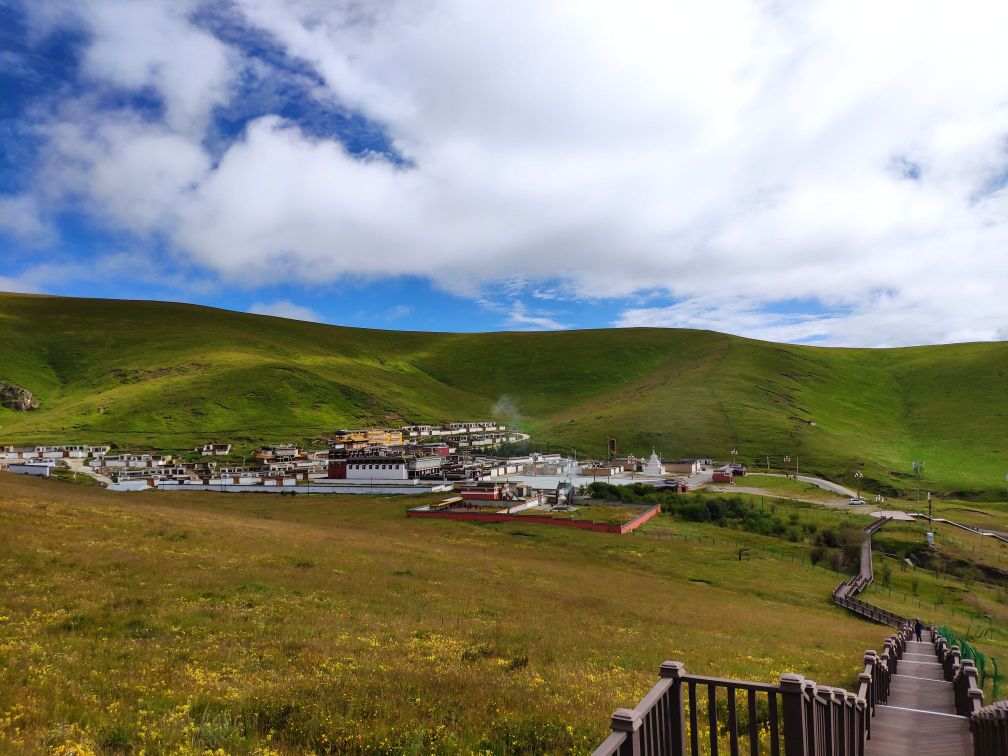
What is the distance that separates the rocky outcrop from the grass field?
177351 mm

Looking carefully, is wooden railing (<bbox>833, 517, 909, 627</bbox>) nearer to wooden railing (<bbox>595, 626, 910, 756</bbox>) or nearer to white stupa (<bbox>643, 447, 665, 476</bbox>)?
wooden railing (<bbox>595, 626, 910, 756</bbox>)

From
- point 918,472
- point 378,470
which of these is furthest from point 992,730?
point 918,472

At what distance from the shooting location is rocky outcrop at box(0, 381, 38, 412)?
17512 centimetres

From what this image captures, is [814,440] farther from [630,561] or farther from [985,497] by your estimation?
[630,561]

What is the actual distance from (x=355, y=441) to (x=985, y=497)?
5569 inches

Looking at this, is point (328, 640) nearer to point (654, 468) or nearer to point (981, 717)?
point (981, 717)

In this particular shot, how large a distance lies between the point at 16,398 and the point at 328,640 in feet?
718

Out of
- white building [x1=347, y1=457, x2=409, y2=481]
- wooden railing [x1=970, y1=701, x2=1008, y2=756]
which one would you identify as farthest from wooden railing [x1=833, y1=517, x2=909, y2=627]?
white building [x1=347, y1=457, x2=409, y2=481]

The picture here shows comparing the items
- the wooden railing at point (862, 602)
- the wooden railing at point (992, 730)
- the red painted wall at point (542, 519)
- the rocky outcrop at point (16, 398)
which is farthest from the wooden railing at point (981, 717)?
the rocky outcrop at point (16, 398)

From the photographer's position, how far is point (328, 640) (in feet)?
45.3

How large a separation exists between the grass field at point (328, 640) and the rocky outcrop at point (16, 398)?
17735 centimetres

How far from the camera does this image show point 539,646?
1526 centimetres

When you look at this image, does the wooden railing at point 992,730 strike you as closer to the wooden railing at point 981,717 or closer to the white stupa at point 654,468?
the wooden railing at point 981,717

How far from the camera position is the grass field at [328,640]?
25.4ft
